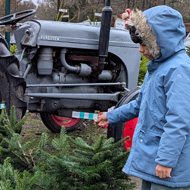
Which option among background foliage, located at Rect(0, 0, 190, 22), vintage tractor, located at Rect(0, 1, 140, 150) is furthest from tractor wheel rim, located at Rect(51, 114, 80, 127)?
background foliage, located at Rect(0, 0, 190, 22)

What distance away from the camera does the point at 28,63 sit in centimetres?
368

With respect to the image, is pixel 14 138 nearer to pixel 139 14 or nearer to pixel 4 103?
pixel 4 103

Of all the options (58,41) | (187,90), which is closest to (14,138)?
(187,90)

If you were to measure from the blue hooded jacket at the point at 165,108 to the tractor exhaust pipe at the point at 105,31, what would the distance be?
181cm

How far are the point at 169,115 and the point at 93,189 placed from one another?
0.95m

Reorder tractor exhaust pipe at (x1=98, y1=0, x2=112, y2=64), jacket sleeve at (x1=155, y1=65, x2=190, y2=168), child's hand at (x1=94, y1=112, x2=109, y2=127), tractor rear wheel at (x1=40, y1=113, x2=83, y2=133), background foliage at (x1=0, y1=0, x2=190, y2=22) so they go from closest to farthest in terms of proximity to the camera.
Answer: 1. jacket sleeve at (x1=155, y1=65, x2=190, y2=168)
2. child's hand at (x1=94, y1=112, x2=109, y2=127)
3. tractor exhaust pipe at (x1=98, y1=0, x2=112, y2=64)
4. tractor rear wheel at (x1=40, y1=113, x2=83, y2=133)
5. background foliage at (x1=0, y1=0, x2=190, y2=22)

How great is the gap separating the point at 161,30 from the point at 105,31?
1.99 m

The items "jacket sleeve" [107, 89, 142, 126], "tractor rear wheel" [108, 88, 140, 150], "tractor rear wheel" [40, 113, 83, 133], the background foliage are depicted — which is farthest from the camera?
the background foliage

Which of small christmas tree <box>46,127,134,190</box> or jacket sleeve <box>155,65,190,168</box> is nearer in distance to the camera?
jacket sleeve <box>155,65,190,168</box>

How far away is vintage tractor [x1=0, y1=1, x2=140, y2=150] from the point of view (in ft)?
11.9

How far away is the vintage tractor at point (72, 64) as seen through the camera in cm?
362

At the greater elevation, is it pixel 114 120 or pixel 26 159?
pixel 114 120

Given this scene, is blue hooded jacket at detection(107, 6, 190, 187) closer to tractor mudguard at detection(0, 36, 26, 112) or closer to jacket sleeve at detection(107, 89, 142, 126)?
jacket sleeve at detection(107, 89, 142, 126)

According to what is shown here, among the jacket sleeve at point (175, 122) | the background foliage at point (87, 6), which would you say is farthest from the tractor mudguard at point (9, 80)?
the background foliage at point (87, 6)
